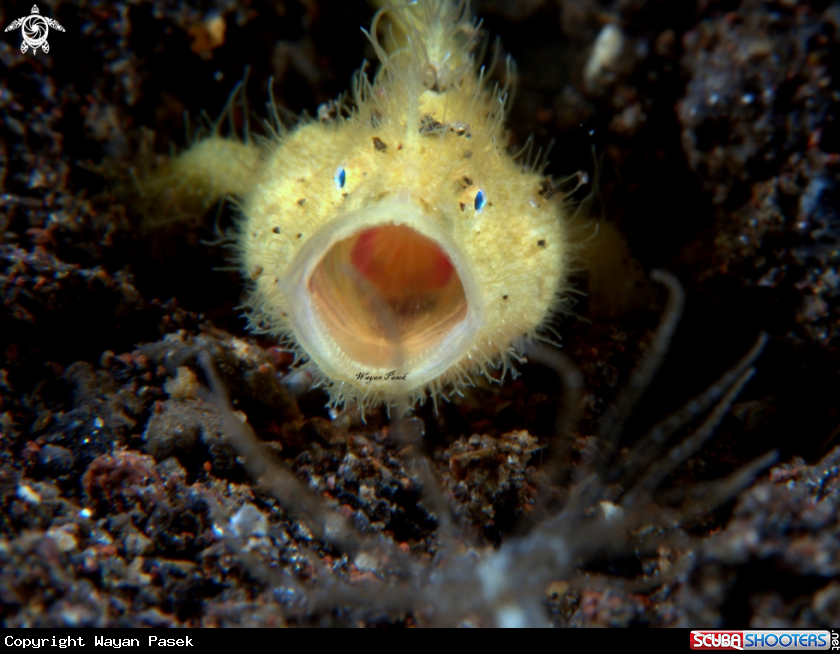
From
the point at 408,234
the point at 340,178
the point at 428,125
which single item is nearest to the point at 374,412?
the point at 408,234

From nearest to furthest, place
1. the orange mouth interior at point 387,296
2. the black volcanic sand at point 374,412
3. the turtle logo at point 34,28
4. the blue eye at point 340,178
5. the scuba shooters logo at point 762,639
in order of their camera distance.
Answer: the scuba shooters logo at point 762,639 → the black volcanic sand at point 374,412 → the blue eye at point 340,178 → the orange mouth interior at point 387,296 → the turtle logo at point 34,28

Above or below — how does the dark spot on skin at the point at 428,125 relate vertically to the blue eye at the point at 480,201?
above

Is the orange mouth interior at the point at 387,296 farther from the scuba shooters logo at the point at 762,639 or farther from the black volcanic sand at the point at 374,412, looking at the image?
the scuba shooters logo at the point at 762,639

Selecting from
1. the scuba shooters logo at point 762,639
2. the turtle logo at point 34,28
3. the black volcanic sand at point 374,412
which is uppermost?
the turtle logo at point 34,28

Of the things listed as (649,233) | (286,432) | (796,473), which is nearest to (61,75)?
(286,432)

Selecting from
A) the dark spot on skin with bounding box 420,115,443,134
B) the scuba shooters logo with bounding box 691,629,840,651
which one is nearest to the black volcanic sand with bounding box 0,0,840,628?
the scuba shooters logo with bounding box 691,629,840,651

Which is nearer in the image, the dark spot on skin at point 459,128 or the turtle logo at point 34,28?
the dark spot on skin at point 459,128

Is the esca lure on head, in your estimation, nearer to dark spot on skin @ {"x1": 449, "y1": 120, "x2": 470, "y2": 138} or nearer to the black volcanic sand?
dark spot on skin @ {"x1": 449, "y1": 120, "x2": 470, "y2": 138}

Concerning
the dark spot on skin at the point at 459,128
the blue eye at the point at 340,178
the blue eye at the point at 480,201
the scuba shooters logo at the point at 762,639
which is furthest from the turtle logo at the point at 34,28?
the scuba shooters logo at the point at 762,639

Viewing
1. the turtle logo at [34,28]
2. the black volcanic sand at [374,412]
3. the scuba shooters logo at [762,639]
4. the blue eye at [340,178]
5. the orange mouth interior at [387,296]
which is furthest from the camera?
the turtle logo at [34,28]
